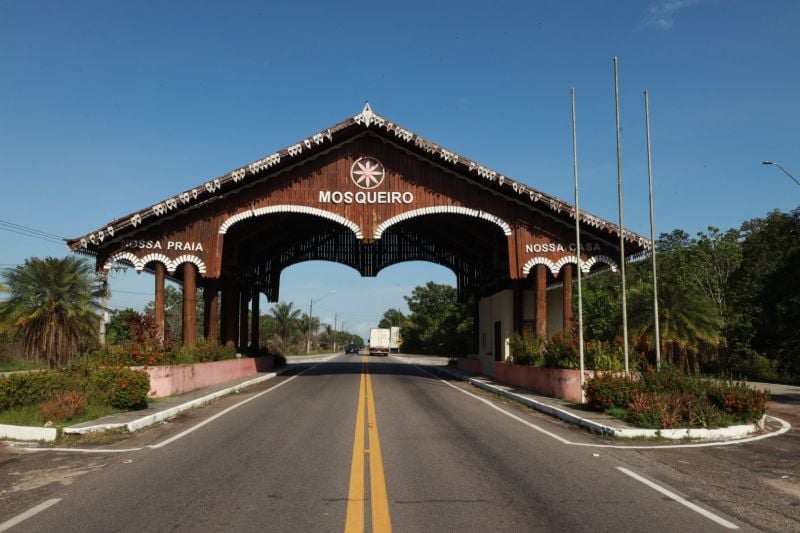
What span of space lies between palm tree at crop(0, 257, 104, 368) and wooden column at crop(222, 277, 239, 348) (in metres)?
7.14

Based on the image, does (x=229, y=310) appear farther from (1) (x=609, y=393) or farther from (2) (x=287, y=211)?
(1) (x=609, y=393)

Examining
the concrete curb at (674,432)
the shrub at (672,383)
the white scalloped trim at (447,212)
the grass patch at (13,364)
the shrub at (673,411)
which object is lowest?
the grass patch at (13,364)

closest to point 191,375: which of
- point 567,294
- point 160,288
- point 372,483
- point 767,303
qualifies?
point 160,288

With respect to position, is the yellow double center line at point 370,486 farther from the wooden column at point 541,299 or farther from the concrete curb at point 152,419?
the wooden column at point 541,299

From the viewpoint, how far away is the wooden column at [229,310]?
33.8m

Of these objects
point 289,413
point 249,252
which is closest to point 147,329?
point 289,413

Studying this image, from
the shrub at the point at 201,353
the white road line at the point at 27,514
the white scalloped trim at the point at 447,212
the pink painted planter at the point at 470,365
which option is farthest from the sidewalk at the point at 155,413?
the pink painted planter at the point at 470,365

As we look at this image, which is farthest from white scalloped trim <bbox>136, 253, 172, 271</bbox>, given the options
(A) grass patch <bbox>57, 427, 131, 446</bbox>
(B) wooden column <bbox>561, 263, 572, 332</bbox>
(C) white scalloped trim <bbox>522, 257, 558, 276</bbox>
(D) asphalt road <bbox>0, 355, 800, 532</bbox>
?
Result: (B) wooden column <bbox>561, 263, 572, 332</bbox>

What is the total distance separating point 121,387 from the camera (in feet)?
52.1

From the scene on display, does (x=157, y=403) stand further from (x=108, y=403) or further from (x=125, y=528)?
(x=125, y=528)

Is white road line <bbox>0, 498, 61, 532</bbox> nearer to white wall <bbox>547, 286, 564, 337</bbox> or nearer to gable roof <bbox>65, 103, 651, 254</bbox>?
gable roof <bbox>65, 103, 651, 254</bbox>

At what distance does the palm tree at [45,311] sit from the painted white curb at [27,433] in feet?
73.9

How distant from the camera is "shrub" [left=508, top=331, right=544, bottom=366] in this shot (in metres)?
23.7

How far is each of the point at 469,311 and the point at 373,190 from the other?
63.2m
